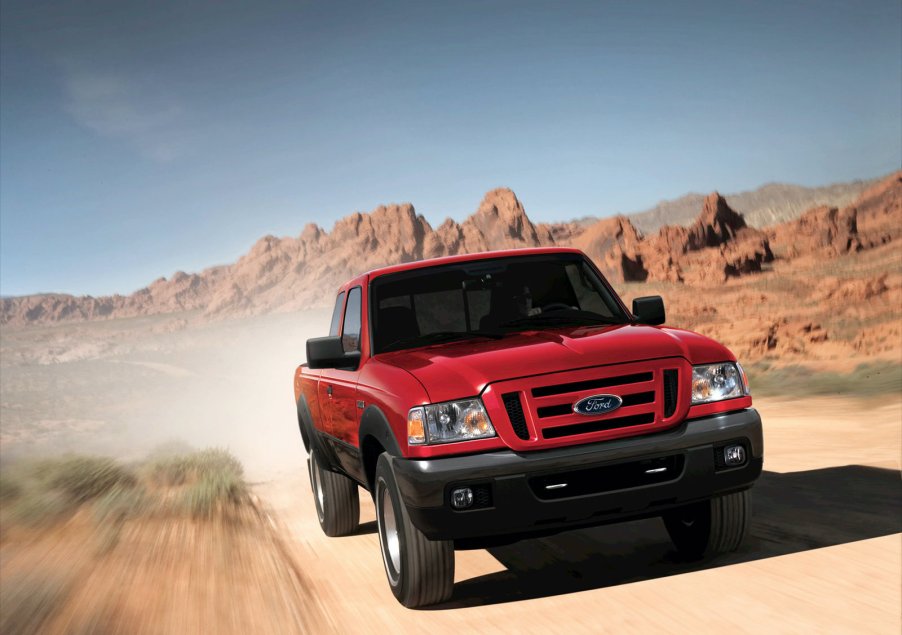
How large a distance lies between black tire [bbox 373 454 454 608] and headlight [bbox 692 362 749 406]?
4.93 feet

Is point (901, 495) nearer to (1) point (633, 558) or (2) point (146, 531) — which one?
(1) point (633, 558)

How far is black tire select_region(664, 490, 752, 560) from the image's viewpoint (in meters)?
5.47

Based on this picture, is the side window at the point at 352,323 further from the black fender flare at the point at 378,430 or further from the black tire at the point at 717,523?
the black tire at the point at 717,523

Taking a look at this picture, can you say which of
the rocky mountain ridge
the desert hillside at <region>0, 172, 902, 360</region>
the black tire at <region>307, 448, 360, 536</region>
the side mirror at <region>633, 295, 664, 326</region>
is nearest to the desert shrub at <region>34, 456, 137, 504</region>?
the black tire at <region>307, 448, 360, 536</region>

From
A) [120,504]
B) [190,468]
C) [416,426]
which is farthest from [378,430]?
[190,468]

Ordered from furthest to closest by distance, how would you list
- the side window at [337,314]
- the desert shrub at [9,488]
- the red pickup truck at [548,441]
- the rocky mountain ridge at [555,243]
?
the rocky mountain ridge at [555,243] < the desert shrub at [9,488] < the side window at [337,314] < the red pickup truck at [548,441]

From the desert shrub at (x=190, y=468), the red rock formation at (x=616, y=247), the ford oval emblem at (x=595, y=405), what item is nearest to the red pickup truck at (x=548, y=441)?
the ford oval emblem at (x=595, y=405)

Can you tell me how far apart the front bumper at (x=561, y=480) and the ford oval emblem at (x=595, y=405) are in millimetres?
162

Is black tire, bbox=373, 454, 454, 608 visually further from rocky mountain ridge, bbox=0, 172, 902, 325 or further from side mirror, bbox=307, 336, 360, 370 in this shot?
rocky mountain ridge, bbox=0, 172, 902, 325

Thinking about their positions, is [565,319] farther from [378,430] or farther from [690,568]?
[690,568]

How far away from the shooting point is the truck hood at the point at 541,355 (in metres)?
4.82

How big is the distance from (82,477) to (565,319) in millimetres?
8705

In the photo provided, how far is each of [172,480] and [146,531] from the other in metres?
3.87

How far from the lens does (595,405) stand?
4746 millimetres
